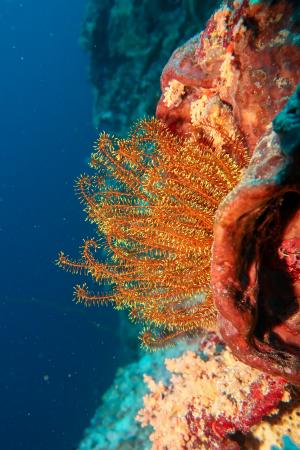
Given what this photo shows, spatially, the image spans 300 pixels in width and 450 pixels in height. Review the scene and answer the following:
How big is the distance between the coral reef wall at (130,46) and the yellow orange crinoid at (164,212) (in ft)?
25.2

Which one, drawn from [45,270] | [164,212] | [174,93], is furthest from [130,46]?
[45,270]

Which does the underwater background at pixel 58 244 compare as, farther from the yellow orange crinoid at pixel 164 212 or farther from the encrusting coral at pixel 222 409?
the yellow orange crinoid at pixel 164 212

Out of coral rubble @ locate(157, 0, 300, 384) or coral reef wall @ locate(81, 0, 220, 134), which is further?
coral reef wall @ locate(81, 0, 220, 134)

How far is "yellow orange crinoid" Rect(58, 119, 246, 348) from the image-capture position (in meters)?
2.96

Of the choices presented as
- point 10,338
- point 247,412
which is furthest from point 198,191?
point 10,338

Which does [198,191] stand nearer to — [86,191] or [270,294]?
[270,294]

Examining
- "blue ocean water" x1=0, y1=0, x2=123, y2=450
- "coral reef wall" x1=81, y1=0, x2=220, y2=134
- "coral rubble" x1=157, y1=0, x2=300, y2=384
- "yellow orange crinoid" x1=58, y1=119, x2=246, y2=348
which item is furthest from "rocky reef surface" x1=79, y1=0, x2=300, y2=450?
"blue ocean water" x1=0, y1=0, x2=123, y2=450

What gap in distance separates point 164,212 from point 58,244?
110 feet

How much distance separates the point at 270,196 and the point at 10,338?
26.7 metres

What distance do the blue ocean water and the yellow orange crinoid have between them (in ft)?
50.8

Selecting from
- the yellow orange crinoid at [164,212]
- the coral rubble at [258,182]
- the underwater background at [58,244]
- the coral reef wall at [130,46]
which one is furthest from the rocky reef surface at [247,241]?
the coral reef wall at [130,46]

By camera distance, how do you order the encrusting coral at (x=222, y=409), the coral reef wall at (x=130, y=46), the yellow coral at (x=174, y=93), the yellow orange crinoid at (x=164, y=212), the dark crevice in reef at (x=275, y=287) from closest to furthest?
the dark crevice in reef at (x=275, y=287) < the yellow orange crinoid at (x=164, y=212) < the encrusting coral at (x=222, y=409) < the yellow coral at (x=174, y=93) < the coral reef wall at (x=130, y=46)

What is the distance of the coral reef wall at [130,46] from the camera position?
1038 cm

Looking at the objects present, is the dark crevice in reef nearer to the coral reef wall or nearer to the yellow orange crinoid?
the yellow orange crinoid
